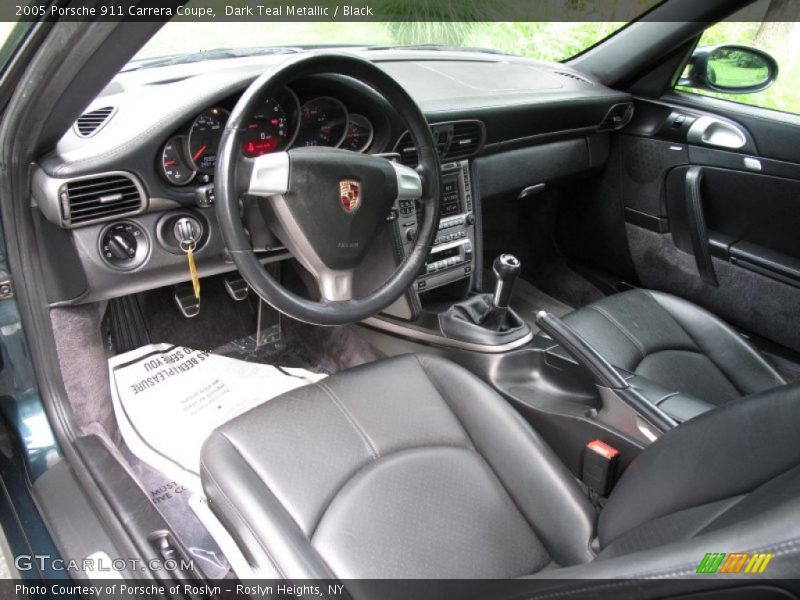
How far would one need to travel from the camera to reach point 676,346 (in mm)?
1779

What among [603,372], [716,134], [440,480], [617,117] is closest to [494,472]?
[440,480]

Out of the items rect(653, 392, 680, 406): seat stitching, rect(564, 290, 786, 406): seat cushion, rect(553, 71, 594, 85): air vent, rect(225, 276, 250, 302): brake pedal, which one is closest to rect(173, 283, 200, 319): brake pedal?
rect(225, 276, 250, 302): brake pedal

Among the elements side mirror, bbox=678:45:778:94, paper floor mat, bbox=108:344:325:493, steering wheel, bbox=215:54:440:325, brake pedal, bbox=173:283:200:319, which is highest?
side mirror, bbox=678:45:778:94

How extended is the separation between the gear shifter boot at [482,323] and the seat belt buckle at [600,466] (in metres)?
0.41

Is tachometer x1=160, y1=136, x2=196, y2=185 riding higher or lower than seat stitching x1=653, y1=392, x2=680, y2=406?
higher

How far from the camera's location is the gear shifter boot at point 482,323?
5.69 feet

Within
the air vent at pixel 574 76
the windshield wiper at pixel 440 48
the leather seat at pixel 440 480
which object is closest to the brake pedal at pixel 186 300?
the leather seat at pixel 440 480

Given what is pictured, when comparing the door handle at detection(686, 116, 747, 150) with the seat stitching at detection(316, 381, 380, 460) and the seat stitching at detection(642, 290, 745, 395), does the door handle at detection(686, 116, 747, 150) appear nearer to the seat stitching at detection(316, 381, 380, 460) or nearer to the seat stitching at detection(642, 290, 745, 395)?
the seat stitching at detection(642, 290, 745, 395)

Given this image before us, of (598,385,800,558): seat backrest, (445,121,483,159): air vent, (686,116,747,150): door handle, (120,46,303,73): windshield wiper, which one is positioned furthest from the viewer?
(686,116,747,150): door handle

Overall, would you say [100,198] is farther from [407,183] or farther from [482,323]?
[482,323]

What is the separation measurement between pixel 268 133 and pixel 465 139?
668 millimetres

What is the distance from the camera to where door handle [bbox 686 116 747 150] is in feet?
6.75

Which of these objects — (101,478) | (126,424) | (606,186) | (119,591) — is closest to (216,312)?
(126,424)

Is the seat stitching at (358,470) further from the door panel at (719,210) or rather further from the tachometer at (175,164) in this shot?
the door panel at (719,210)
